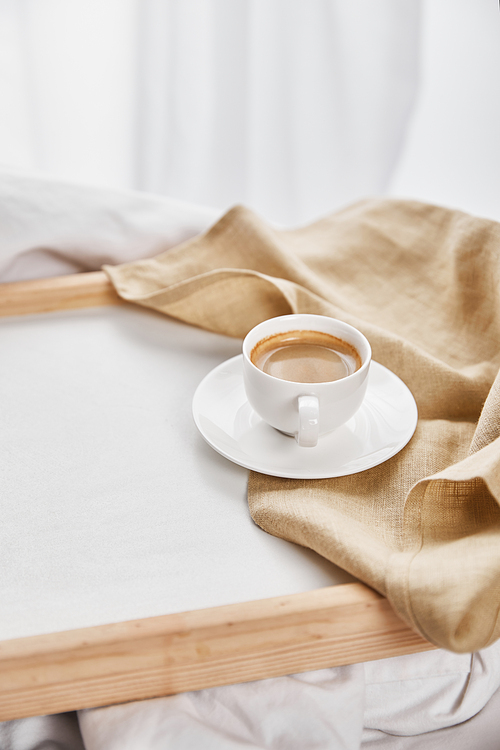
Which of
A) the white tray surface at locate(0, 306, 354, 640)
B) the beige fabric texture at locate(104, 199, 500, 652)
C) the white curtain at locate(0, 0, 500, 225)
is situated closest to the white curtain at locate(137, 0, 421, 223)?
the white curtain at locate(0, 0, 500, 225)

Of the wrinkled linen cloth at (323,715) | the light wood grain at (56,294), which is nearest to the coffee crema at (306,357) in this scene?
the wrinkled linen cloth at (323,715)

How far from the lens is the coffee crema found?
625 millimetres

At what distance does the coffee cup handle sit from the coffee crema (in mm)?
68

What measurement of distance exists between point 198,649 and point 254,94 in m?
1.40

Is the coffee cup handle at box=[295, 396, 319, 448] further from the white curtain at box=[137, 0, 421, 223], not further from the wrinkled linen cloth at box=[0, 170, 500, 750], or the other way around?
the white curtain at box=[137, 0, 421, 223]

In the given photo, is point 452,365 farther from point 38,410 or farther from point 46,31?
point 46,31

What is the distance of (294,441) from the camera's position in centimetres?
61

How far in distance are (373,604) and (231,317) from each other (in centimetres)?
42

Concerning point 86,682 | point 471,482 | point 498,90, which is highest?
point 498,90

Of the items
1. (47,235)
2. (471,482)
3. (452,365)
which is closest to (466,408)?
(452,365)

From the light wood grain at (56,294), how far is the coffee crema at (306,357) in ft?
1.01

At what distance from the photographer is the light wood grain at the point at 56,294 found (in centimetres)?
85

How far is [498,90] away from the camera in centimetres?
139

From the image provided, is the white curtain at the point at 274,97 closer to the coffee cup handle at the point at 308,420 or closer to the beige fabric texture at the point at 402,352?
the beige fabric texture at the point at 402,352
